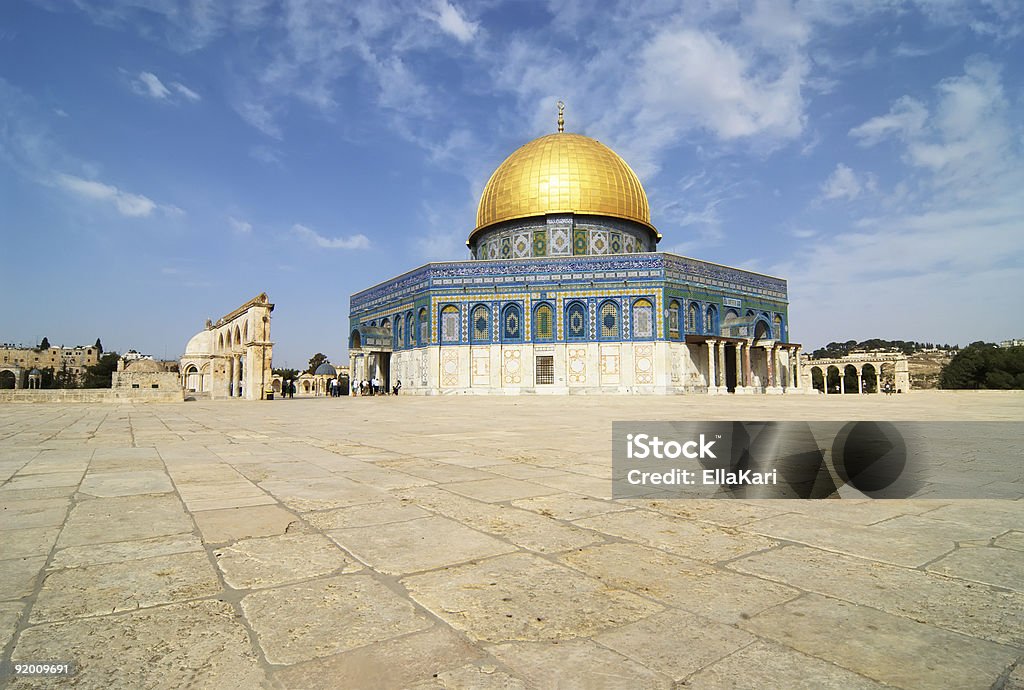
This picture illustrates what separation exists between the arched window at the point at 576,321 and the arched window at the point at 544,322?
2.62ft

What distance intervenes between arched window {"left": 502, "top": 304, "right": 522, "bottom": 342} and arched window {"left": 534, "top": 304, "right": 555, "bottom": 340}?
0.87 meters

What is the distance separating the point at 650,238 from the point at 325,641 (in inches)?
1515

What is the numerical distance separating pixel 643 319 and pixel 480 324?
853 cm

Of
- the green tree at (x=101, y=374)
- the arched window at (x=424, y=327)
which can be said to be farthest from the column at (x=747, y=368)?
the green tree at (x=101, y=374)

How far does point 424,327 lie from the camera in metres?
32.2

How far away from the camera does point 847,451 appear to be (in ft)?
15.9

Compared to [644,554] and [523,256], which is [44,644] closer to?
[644,554]

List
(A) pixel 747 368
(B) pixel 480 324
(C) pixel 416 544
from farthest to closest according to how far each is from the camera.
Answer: (A) pixel 747 368
(B) pixel 480 324
(C) pixel 416 544

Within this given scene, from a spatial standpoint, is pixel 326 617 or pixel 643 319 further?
pixel 643 319

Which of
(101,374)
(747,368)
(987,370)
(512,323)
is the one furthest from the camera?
(101,374)

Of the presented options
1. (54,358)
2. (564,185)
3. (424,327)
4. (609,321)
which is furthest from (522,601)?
(54,358)

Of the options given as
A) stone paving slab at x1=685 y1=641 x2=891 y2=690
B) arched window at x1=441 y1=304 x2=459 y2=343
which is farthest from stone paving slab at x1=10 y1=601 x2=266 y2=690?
arched window at x1=441 y1=304 x2=459 y2=343

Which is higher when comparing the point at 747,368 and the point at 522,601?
the point at 747,368

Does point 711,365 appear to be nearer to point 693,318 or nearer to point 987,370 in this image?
point 693,318
